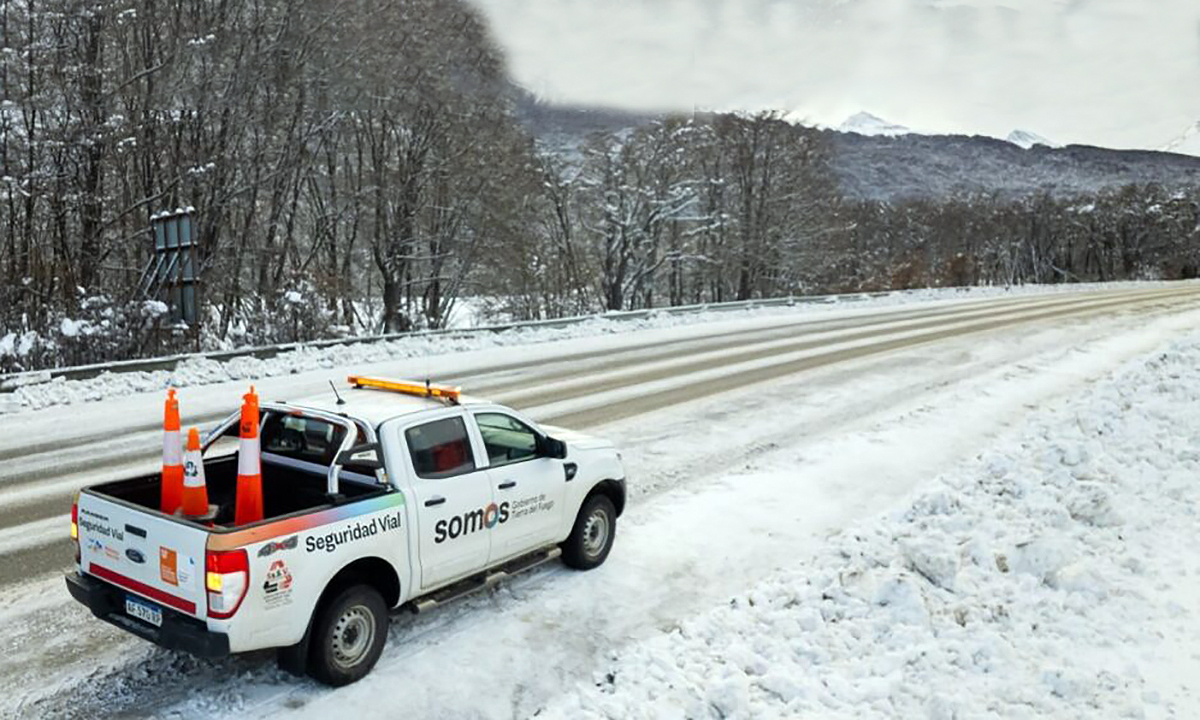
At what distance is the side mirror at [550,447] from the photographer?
6363mm

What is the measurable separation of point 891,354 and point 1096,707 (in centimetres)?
1602

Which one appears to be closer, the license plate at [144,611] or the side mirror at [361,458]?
the license plate at [144,611]

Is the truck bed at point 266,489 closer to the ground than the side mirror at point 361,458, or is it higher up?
closer to the ground

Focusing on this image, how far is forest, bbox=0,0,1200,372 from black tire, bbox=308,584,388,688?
13.4 meters

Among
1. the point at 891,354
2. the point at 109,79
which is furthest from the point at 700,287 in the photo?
the point at 109,79

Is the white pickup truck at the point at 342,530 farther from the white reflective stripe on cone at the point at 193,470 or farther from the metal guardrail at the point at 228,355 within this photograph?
the metal guardrail at the point at 228,355

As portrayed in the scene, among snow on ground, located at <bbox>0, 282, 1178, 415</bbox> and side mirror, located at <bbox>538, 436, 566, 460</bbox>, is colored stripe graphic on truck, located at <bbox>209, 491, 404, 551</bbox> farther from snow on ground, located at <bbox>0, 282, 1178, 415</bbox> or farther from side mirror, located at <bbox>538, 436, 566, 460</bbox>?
snow on ground, located at <bbox>0, 282, 1178, 415</bbox>

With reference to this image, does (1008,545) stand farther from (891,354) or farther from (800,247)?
(800,247)

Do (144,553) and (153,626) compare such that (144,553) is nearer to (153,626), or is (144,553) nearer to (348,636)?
(153,626)

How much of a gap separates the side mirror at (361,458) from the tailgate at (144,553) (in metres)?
1.02

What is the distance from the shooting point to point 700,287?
47469 millimetres

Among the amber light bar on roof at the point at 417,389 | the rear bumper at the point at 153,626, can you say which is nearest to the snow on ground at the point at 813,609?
the rear bumper at the point at 153,626

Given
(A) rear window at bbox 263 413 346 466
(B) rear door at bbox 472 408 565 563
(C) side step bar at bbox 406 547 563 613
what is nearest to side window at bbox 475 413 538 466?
(B) rear door at bbox 472 408 565 563

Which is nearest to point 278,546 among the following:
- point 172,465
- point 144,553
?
point 144,553
